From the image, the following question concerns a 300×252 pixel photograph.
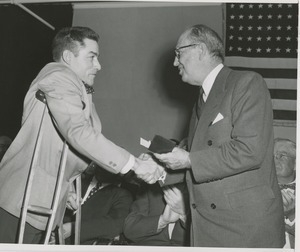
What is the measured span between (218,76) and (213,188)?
0.60 m

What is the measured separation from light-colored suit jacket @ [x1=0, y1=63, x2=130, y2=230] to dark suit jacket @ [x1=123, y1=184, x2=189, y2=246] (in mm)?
833

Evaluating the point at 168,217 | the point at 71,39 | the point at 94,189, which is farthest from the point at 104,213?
the point at 71,39

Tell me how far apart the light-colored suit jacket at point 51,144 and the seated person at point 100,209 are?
36.6 inches

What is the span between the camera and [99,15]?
18.0 feet

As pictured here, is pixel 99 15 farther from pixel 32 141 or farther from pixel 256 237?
pixel 256 237

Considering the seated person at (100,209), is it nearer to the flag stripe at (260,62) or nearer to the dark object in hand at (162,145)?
the dark object in hand at (162,145)

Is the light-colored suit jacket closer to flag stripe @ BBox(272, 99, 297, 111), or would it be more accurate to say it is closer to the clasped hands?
the clasped hands

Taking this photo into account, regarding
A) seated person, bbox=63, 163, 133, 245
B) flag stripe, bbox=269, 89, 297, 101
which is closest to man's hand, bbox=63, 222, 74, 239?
seated person, bbox=63, 163, 133, 245

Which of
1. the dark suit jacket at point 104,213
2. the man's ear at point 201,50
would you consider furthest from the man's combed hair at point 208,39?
the dark suit jacket at point 104,213

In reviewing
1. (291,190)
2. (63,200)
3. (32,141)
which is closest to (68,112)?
(32,141)

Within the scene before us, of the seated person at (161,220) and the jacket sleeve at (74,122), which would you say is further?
the seated person at (161,220)

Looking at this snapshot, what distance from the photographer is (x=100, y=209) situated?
299cm

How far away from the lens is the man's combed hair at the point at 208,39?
6.79 ft

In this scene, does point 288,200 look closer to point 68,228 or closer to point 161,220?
point 161,220
